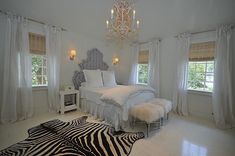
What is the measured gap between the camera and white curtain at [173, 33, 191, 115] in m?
3.71

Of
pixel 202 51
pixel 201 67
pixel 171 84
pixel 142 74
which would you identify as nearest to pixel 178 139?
pixel 171 84

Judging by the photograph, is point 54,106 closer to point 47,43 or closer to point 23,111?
point 23,111

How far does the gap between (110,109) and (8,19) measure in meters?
2.96

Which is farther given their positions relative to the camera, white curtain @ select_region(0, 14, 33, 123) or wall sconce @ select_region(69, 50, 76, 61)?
wall sconce @ select_region(69, 50, 76, 61)

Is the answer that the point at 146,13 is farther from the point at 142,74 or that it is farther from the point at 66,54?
the point at 66,54

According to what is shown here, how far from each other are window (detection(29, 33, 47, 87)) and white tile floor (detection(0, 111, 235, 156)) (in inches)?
39.9

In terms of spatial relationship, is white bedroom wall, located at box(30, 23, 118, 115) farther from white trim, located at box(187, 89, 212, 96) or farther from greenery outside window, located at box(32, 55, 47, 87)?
white trim, located at box(187, 89, 212, 96)

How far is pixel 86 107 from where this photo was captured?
3.75 metres

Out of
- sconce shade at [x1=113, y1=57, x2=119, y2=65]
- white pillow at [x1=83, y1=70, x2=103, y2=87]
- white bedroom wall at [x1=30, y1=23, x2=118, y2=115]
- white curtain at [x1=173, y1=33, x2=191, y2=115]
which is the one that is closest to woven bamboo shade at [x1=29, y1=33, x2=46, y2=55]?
white bedroom wall at [x1=30, y1=23, x2=118, y2=115]

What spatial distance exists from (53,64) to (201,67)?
418cm

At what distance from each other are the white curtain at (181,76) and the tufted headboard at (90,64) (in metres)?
2.64

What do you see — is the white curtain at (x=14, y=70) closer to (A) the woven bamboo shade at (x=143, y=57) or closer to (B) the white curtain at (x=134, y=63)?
(B) the white curtain at (x=134, y=63)

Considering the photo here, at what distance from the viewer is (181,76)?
3783 mm

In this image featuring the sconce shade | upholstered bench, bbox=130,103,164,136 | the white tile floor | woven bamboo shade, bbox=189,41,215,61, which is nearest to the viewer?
A: the white tile floor
